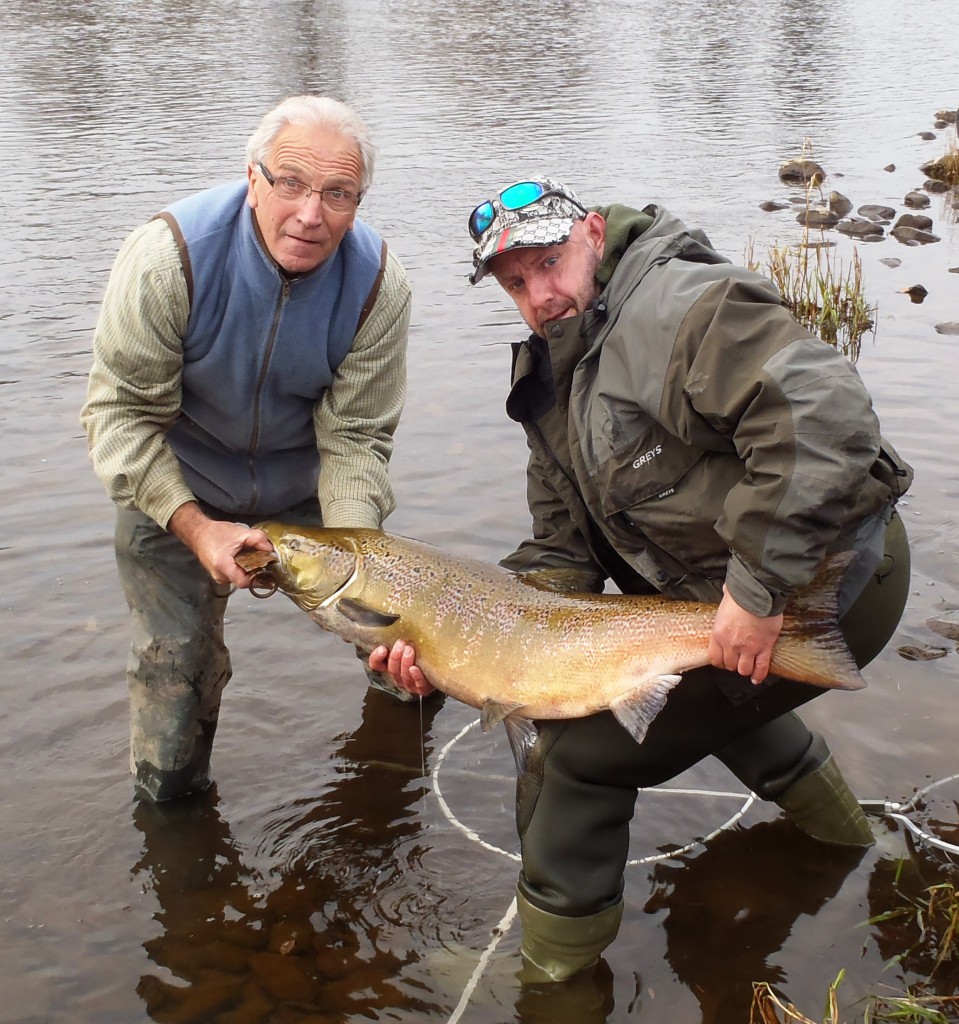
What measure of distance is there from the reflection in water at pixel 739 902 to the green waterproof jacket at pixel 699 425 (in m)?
1.36

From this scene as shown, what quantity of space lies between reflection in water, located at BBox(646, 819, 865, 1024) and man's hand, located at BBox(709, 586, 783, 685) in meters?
1.37

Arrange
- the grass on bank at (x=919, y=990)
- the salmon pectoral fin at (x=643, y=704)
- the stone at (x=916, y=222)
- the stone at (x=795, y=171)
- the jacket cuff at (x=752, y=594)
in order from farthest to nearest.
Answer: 1. the stone at (x=795, y=171)
2. the stone at (x=916, y=222)
3. the grass on bank at (x=919, y=990)
4. the salmon pectoral fin at (x=643, y=704)
5. the jacket cuff at (x=752, y=594)

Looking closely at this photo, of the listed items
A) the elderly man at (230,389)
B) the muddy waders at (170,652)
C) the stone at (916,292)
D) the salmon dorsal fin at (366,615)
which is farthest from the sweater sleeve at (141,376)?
the stone at (916,292)

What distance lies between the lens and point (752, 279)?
3.20m

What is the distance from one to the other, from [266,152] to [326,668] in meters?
2.84

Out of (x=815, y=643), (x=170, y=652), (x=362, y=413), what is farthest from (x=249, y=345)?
(x=815, y=643)

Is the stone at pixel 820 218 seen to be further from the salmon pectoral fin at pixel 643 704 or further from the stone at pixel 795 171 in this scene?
the salmon pectoral fin at pixel 643 704

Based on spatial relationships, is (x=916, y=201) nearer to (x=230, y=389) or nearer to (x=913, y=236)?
(x=913, y=236)

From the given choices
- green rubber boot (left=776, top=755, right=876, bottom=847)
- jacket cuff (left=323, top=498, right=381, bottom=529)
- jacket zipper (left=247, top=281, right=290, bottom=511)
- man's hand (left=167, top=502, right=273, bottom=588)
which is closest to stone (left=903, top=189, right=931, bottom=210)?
green rubber boot (left=776, top=755, right=876, bottom=847)

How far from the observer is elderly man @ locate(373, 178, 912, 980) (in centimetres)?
300

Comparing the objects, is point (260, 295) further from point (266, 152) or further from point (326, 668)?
point (326, 668)

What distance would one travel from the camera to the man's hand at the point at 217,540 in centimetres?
414

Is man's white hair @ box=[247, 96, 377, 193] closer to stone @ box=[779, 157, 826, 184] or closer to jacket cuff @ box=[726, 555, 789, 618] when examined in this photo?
jacket cuff @ box=[726, 555, 789, 618]

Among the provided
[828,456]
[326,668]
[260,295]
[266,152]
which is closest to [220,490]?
[260,295]
